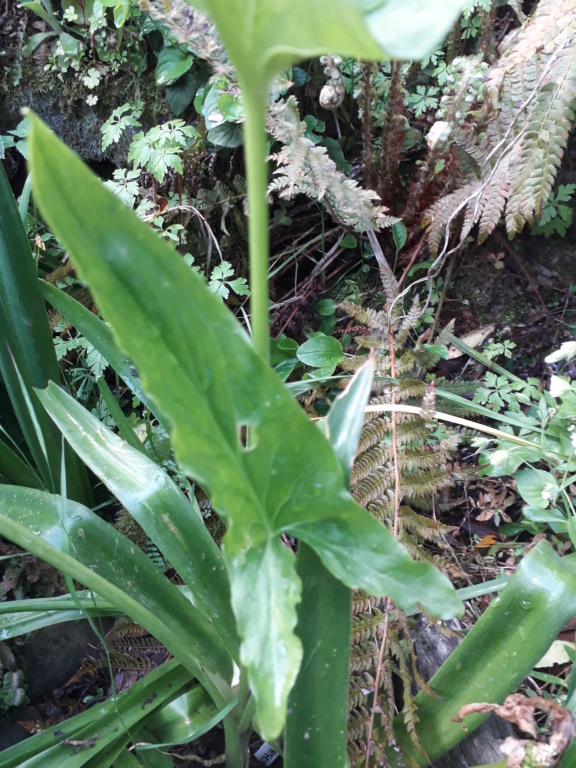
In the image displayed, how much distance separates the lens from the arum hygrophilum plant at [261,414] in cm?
27

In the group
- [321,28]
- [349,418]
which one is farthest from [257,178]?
[349,418]

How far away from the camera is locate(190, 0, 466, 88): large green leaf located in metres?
0.22

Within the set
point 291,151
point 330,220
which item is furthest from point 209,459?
point 330,220

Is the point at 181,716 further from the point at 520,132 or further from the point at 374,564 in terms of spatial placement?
the point at 520,132

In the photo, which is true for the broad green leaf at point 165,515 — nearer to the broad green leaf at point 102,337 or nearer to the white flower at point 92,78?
the broad green leaf at point 102,337

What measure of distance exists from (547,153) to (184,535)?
0.90 meters

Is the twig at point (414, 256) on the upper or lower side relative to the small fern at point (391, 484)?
upper

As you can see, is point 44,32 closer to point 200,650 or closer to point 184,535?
point 184,535

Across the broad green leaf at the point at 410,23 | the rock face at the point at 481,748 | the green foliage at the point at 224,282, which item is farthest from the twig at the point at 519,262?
the broad green leaf at the point at 410,23

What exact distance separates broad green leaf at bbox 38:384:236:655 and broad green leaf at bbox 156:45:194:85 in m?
0.89

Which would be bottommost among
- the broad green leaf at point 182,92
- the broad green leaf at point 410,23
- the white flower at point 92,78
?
the broad green leaf at point 410,23

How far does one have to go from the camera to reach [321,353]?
3.33ft

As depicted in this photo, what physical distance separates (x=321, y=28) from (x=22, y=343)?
0.80 m

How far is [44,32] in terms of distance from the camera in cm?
142
